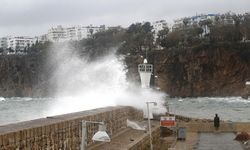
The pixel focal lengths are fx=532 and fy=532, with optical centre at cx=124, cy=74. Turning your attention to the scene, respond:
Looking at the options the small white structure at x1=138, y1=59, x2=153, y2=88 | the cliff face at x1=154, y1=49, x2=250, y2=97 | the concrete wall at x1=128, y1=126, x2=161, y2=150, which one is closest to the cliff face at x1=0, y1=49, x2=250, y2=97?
the cliff face at x1=154, y1=49, x2=250, y2=97

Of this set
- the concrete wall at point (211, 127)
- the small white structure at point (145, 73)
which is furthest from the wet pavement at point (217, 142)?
the small white structure at point (145, 73)

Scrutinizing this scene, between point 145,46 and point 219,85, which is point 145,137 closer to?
point 219,85

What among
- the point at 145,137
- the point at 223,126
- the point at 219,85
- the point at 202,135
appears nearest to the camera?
the point at 145,137

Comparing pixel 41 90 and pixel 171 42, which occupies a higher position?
pixel 171 42

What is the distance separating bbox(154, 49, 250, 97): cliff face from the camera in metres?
115

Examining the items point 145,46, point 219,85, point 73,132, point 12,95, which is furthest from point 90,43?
point 73,132

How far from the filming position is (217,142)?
1747cm

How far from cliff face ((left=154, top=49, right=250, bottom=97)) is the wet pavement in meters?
95.2

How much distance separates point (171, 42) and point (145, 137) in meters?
115

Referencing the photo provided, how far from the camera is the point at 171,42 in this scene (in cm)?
12875

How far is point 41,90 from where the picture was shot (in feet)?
469

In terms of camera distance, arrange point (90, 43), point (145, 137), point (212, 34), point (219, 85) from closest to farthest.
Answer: point (145, 137) → point (219, 85) → point (212, 34) → point (90, 43)

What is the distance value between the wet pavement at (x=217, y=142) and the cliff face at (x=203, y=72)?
312ft

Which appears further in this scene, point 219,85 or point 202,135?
point 219,85
